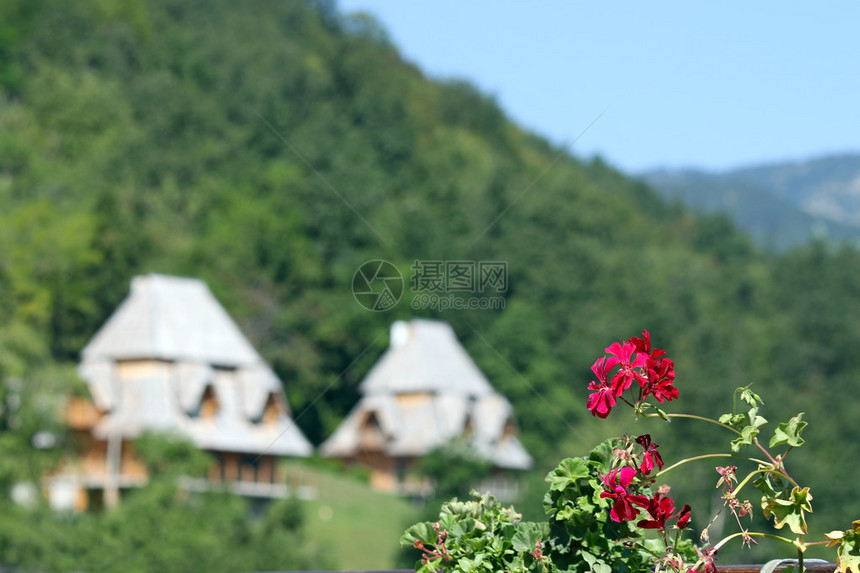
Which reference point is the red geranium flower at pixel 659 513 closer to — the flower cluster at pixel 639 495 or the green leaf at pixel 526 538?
the flower cluster at pixel 639 495

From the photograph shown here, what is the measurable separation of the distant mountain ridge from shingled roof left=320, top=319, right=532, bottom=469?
6221 centimetres

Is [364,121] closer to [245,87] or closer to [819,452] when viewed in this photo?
[245,87]

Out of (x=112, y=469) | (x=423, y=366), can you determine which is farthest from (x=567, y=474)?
(x=423, y=366)

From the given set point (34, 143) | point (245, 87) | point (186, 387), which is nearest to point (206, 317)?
point (186, 387)

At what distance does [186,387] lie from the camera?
3731 centimetres

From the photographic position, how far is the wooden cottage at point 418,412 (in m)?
43.4

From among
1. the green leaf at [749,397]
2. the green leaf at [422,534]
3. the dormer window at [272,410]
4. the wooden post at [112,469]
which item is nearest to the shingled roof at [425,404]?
the dormer window at [272,410]

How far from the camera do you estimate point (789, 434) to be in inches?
104

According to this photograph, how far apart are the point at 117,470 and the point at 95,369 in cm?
335

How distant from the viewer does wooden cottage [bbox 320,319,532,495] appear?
43.4m

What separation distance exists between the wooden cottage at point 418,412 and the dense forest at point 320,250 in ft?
3.73

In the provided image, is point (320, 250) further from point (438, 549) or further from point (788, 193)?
point (788, 193)

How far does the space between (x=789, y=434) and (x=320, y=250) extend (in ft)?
152

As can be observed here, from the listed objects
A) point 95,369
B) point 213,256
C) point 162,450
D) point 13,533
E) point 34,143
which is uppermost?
point 34,143
